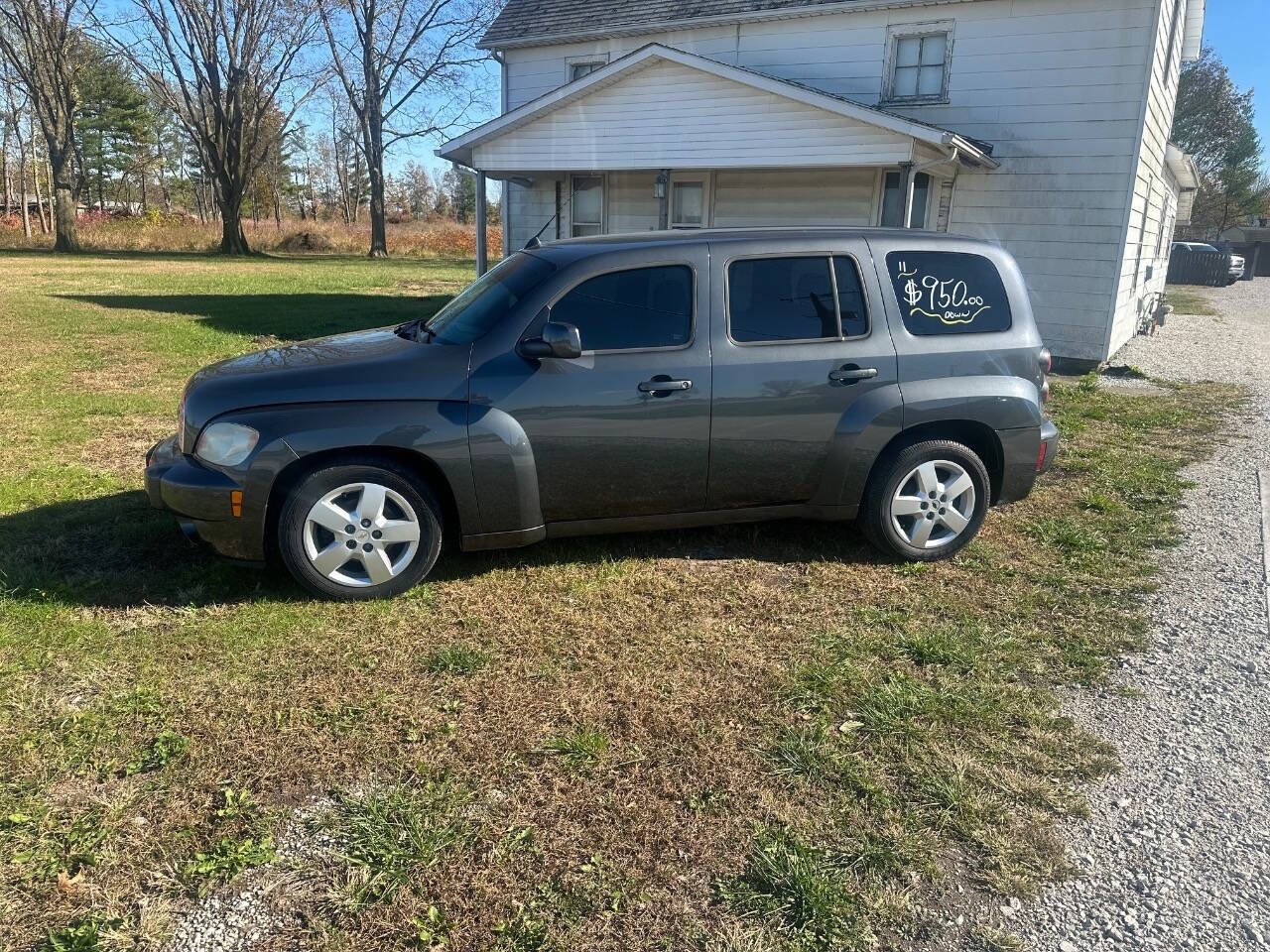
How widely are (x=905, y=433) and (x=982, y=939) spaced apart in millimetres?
2871

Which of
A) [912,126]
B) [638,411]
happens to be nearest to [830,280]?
[638,411]

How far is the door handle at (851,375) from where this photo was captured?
445cm

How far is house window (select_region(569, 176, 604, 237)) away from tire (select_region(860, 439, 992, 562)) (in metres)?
12.7

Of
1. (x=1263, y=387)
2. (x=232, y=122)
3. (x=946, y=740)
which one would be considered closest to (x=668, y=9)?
(x=1263, y=387)

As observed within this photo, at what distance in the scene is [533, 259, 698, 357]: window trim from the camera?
4.18 meters

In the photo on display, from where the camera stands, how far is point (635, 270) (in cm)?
431

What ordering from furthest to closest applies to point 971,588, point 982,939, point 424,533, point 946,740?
point 971,588 < point 424,533 < point 946,740 < point 982,939

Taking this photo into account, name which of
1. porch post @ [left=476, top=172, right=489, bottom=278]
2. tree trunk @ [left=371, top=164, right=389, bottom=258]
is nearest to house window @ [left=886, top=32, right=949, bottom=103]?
porch post @ [left=476, top=172, right=489, bottom=278]

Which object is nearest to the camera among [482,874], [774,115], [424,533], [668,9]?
[482,874]

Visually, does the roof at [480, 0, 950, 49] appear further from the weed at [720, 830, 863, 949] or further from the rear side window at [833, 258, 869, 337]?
the weed at [720, 830, 863, 949]

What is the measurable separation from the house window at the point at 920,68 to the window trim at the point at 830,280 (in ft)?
33.6

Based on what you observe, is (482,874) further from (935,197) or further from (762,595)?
(935,197)

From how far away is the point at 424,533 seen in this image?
161 inches

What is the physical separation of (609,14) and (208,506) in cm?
1499
